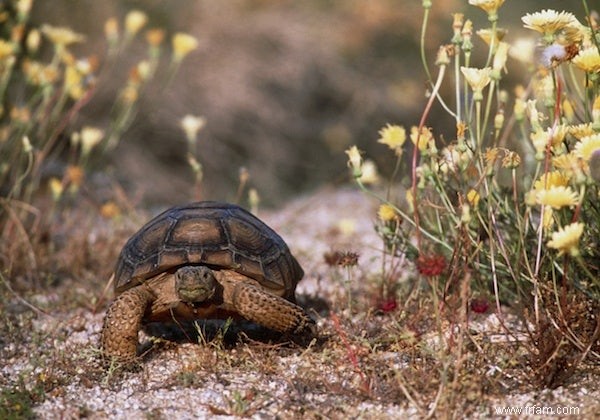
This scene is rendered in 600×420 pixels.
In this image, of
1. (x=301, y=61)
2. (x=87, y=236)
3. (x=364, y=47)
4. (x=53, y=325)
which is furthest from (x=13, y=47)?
(x=364, y=47)

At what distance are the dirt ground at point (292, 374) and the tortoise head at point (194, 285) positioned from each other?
0.17 meters

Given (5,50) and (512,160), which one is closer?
(512,160)

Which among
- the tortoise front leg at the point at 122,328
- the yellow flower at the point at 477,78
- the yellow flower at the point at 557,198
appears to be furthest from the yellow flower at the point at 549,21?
the tortoise front leg at the point at 122,328

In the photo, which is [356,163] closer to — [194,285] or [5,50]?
[194,285]

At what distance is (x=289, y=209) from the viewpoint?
6371mm

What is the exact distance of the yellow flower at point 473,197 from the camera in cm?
297

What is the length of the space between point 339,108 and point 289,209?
3.01 m

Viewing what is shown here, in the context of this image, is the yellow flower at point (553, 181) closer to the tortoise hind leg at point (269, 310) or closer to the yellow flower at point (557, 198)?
the yellow flower at point (557, 198)

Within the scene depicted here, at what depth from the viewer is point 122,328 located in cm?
315

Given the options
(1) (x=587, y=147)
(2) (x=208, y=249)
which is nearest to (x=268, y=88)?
(2) (x=208, y=249)

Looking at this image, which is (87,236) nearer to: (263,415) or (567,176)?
(263,415)

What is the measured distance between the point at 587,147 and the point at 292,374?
1247mm

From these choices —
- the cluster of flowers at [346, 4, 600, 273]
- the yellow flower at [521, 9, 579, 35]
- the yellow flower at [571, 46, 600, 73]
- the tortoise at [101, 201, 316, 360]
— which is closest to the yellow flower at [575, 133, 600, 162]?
the cluster of flowers at [346, 4, 600, 273]

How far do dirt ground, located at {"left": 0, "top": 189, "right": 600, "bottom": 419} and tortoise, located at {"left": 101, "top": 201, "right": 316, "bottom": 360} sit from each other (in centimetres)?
10
